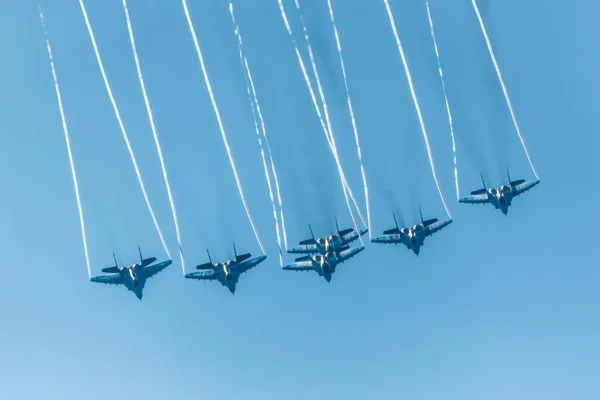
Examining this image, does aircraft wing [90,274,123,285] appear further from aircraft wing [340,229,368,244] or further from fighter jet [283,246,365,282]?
aircraft wing [340,229,368,244]

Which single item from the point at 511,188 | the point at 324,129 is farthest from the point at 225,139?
the point at 511,188

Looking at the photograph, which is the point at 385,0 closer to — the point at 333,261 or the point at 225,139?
the point at 225,139

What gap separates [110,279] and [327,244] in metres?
25.4

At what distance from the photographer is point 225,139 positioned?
84375 mm

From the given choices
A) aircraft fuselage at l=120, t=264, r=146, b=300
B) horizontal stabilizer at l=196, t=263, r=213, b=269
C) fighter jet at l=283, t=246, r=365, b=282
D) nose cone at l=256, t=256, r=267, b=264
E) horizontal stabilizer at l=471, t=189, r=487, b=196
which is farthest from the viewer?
horizontal stabilizer at l=471, t=189, r=487, b=196

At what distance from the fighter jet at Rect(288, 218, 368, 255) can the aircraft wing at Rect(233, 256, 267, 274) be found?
3537 millimetres

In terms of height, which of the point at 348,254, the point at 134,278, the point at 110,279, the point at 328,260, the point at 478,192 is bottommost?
the point at 328,260

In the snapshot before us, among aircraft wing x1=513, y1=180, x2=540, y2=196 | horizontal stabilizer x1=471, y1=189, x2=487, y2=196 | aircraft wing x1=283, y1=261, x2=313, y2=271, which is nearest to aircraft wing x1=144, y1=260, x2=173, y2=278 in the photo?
aircraft wing x1=283, y1=261, x2=313, y2=271

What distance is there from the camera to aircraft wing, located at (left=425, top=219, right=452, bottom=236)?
105 meters

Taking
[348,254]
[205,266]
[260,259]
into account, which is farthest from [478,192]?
[205,266]

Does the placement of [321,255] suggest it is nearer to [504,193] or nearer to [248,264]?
[248,264]

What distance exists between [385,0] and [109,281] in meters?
45.1

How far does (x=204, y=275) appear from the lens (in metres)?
103

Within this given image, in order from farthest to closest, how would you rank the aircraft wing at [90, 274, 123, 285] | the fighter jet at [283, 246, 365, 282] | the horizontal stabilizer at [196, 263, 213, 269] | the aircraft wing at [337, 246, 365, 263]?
the aircraft wing at [90, 274, 123, 285]
the horizontal stabilizer at [196, 263, 213, 269]
the aircraft wing at [337, 246, 365, 263]
the fighter jet at [283, 246, 365, 282]
